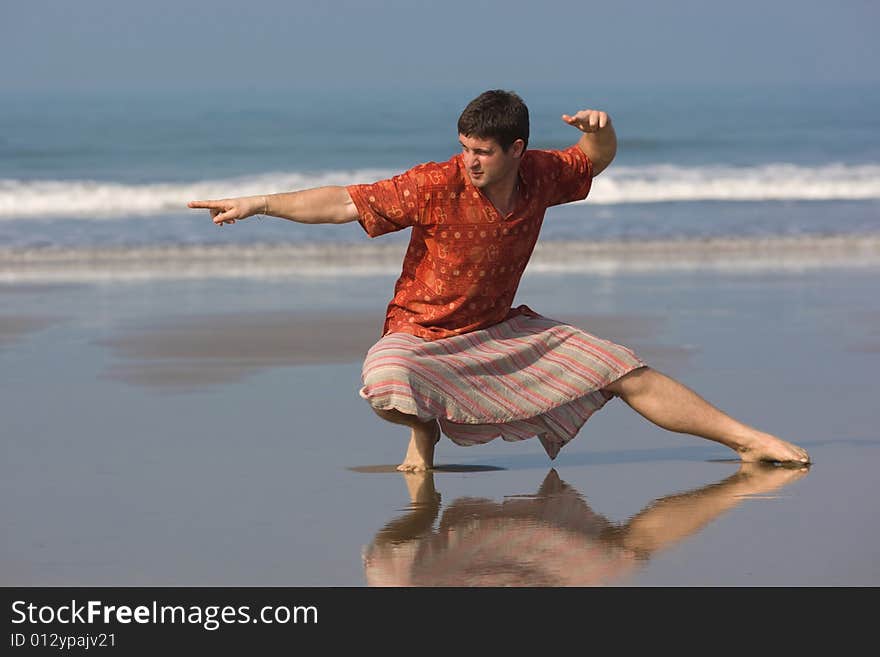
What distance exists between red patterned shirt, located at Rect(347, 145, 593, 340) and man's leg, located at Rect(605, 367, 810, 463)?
453 millimetres

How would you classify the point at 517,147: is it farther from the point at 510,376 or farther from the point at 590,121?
the point at 510,376

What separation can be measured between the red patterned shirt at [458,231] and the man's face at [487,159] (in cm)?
8

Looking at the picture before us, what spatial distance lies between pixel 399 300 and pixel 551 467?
698 millimetres

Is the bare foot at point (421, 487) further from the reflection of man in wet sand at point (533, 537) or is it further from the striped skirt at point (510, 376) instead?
the striped skirt at point (510, 376)

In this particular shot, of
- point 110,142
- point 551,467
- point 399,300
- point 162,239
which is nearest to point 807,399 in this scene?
point 551,467

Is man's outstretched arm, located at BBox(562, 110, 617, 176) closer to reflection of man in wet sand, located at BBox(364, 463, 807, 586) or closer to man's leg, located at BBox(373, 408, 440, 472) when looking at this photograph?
man's leg, located at BBox(373, 408, 440, 472)

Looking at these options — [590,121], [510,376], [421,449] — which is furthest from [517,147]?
[421,449]

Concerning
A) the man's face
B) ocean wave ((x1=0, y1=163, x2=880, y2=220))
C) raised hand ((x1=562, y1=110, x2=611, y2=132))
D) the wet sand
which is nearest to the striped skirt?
the wet sand

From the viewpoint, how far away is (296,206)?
4.45 meters

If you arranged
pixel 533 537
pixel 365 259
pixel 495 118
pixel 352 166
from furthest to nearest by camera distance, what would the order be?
pixel 352 166, pixel 365 259, pixel 495 118, pixel 533 537

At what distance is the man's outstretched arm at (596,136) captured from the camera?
4617 millimetres

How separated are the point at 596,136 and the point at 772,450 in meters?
1.09

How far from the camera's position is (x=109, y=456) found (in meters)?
4.88

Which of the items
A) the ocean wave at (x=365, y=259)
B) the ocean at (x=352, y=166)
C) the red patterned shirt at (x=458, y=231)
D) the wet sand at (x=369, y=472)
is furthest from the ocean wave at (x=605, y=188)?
the red patterned shirt at (x=458, y=231)
